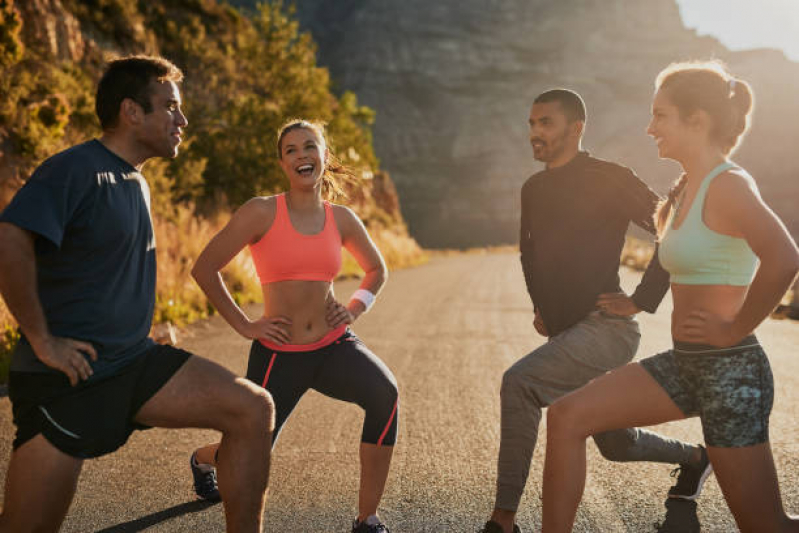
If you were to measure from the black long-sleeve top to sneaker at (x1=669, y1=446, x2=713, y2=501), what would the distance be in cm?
111

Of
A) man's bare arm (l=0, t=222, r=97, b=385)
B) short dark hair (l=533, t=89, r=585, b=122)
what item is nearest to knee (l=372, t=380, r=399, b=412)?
man's bare arm (l=0, t=222, r=97, b=385)

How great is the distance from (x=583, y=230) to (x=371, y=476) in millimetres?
1651

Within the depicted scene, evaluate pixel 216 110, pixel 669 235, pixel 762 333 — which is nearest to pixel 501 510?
pixel 669 235

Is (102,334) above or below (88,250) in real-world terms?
below

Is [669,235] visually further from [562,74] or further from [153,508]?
[562,74]

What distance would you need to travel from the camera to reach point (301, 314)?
140 inches

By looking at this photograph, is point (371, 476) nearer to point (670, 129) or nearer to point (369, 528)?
point (369, 528)

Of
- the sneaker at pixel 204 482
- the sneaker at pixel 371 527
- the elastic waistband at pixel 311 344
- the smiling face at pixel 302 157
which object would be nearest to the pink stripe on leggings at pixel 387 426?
the sneaker at pixel 371 527

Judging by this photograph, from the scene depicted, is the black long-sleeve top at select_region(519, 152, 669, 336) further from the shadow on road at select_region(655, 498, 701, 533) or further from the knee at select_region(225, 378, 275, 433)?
the knee at select_region(225, 378, 275, 433)

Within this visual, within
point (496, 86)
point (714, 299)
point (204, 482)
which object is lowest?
point (204, 482)

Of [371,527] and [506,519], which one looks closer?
[506,519]

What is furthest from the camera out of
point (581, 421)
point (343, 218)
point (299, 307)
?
point (343, 218)

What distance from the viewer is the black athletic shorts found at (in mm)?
2432

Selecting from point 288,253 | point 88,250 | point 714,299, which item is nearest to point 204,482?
point 288,253
